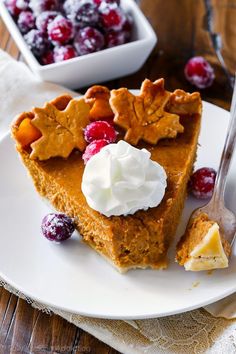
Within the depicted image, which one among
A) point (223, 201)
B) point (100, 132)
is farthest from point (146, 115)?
point (223, 201)

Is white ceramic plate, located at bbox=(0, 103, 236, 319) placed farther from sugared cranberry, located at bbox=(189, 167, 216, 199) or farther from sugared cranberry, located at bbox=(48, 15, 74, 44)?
sugared cranberry, located at bbox=(48, 15, 74, 44)

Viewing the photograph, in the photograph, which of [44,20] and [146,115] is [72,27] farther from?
[146,115]

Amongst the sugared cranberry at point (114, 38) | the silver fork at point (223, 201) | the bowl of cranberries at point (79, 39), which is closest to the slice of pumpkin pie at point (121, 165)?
the silver fork at point (223, 201)

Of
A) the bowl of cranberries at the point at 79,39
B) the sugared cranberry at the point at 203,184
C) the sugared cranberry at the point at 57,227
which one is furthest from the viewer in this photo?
the bowl of cranberries at the point at 79,39

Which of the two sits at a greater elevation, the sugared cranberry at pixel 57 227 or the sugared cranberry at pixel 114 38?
the sugared cranberry at pixel 57 227

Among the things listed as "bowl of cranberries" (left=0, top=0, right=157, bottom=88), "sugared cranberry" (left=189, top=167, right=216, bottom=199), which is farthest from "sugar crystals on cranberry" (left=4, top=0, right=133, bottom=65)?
Answer: "sugared cranberry" (left=189, top=167, right=216, bottom=199)

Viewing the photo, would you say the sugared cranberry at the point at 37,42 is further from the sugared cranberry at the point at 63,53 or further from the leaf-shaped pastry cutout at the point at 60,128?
the leaf-shaped pastry cutout at the point at 60,128
